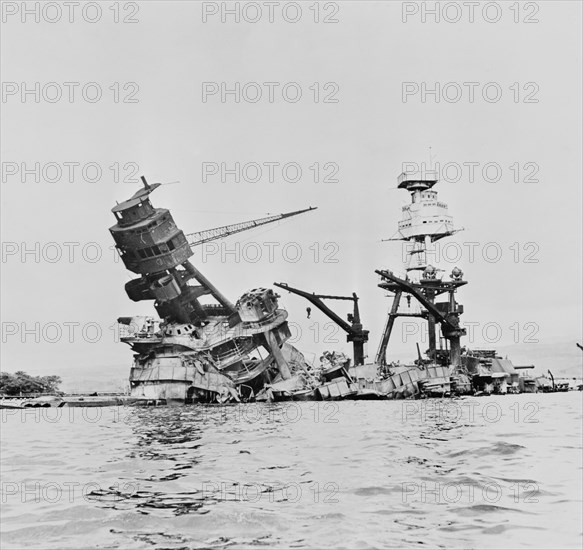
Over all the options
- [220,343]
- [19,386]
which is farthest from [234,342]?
[19,386]

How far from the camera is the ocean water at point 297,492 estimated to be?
933 centimetres

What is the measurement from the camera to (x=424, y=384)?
60.1 metres

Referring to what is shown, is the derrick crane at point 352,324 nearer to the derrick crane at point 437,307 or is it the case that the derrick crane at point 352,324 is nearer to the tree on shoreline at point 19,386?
the derrick crane at point 437,307

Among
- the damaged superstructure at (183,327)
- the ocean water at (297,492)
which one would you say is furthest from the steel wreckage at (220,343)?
the ocean water at (297,492)

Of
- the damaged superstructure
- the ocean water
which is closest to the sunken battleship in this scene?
the damaged superstructure

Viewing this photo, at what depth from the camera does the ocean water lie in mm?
9328

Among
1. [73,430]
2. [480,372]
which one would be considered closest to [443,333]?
[480,372]

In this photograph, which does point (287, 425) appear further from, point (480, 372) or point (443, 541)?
point (480, 372)

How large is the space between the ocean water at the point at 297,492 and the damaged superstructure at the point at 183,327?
97.1 ft

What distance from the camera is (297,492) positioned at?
40.5ft

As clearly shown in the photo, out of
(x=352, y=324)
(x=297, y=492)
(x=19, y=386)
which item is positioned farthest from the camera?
(x=19, y=386)

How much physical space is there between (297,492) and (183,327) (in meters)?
43.8

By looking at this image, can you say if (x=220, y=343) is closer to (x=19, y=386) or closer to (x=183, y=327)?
(x=183, y=327)

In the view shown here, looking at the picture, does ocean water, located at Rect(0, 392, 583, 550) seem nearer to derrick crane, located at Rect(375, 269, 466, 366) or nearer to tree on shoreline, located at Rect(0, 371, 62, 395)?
derrick crane, located at Rect(375, 269, 466, 366)
